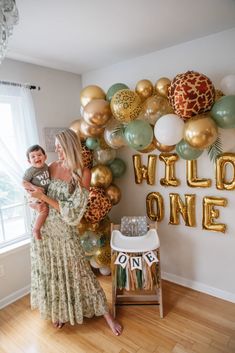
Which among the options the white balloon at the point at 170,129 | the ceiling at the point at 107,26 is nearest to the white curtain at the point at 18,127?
the ceiling at the point at 107,26

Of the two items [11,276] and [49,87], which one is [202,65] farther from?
[11,276]

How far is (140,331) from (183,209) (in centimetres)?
106

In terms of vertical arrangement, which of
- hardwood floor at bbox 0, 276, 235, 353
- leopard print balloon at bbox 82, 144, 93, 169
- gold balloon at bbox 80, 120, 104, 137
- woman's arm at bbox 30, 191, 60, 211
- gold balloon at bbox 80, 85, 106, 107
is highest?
gold balloon at bbox 80, 85, 106, 107

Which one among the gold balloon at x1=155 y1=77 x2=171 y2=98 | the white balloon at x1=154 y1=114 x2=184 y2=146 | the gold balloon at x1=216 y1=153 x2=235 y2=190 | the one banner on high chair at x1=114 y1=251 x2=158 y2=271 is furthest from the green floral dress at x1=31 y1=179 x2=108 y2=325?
the gold balloon at x1=216 y1=153 x2=235 y2=190

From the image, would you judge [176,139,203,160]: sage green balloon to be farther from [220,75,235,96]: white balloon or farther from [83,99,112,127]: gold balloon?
[83,99,112,127]: gold balloon

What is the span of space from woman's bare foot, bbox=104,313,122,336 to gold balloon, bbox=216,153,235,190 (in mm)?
1375

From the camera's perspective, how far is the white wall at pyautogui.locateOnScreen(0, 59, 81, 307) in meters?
2.16

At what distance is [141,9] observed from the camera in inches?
56.9

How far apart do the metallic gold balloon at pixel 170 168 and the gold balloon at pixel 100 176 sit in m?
0.54

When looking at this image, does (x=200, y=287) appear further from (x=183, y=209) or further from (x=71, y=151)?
(x=71, y=151)

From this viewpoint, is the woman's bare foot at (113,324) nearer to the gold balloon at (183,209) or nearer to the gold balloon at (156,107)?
the gold balloon at (183,209)

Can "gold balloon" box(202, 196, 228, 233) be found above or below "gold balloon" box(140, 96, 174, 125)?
below

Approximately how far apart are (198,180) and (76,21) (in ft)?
5.07

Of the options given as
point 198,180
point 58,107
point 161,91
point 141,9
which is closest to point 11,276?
point 58,107
